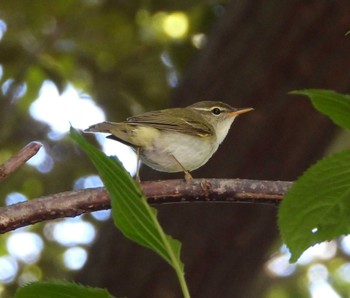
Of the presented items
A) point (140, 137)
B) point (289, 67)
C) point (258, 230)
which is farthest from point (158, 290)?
point (289, 67)

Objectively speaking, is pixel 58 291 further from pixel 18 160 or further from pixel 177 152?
pixel 177 152

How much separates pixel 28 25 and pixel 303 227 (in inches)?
132

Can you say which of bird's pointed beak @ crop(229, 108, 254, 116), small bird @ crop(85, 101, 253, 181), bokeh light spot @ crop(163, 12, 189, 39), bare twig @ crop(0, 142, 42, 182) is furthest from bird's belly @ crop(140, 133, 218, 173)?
bokeh light spot @ crop(163, 12, 189, 39)

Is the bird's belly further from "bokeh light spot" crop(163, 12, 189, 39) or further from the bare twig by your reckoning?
"bokeh light spot" crop(163, 12, 189, 39)

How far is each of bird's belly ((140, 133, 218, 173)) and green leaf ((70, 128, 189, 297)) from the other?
5.69ft

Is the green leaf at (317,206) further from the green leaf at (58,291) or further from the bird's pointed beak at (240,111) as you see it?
the bird's pointed beak at (240,111)

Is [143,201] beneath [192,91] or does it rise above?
beneath

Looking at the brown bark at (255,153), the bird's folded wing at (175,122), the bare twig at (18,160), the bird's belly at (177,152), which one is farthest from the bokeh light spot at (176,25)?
the bare twig at (18,160)

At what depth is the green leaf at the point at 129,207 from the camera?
3.04ft

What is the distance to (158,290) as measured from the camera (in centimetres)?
338

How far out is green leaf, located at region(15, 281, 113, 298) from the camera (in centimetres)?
94

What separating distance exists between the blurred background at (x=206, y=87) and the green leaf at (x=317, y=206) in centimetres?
237

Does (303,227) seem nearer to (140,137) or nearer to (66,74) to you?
(140,137)

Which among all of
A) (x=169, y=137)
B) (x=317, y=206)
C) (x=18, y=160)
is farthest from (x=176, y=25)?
(x=317, y=206)
